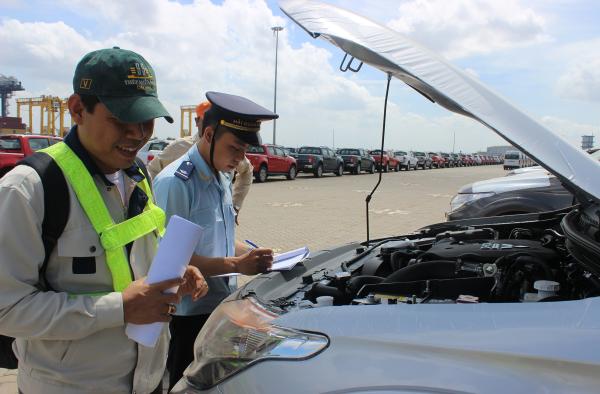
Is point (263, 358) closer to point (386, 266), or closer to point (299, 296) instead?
point (299, 296)

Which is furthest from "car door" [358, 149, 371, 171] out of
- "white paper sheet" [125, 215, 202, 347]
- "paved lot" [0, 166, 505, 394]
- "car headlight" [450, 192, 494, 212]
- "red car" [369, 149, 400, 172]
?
"white paper sheet" [125, 215, 202, 347]

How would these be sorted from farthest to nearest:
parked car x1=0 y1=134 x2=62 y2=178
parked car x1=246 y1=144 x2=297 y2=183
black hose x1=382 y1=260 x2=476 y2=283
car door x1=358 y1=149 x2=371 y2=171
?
1. car door x1=358 y1=149 x2=371 y2=171
2. parked car x1=246 y1=144 x2=297 y2=183
3. parked car x1=0 y1=134 x2=62 y2=178
4. black hose x1=382 y1=260 x2=476 y2=283

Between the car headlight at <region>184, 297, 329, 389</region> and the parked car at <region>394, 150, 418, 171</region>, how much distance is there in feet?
127

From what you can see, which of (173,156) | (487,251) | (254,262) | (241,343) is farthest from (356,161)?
(241,343)

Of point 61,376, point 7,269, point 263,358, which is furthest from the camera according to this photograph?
point 263,358

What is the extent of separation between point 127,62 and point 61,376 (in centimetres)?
92

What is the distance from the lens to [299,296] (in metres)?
2.08

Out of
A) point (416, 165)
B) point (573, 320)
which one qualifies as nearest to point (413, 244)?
point (573, 320)

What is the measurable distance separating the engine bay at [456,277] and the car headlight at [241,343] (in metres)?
0.18

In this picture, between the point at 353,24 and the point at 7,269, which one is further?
the point at 353,24

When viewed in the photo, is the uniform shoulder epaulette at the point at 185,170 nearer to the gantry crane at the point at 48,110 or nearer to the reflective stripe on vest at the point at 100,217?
the reflective stripe on vest at the point at 100,217

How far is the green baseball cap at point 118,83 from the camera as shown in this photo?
1395 mm

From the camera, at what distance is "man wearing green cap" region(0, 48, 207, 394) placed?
4.20ft

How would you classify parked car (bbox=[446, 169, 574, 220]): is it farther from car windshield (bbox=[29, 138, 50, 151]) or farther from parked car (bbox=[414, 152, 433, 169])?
parked car (bbox=[414, 152, 433, 169])
